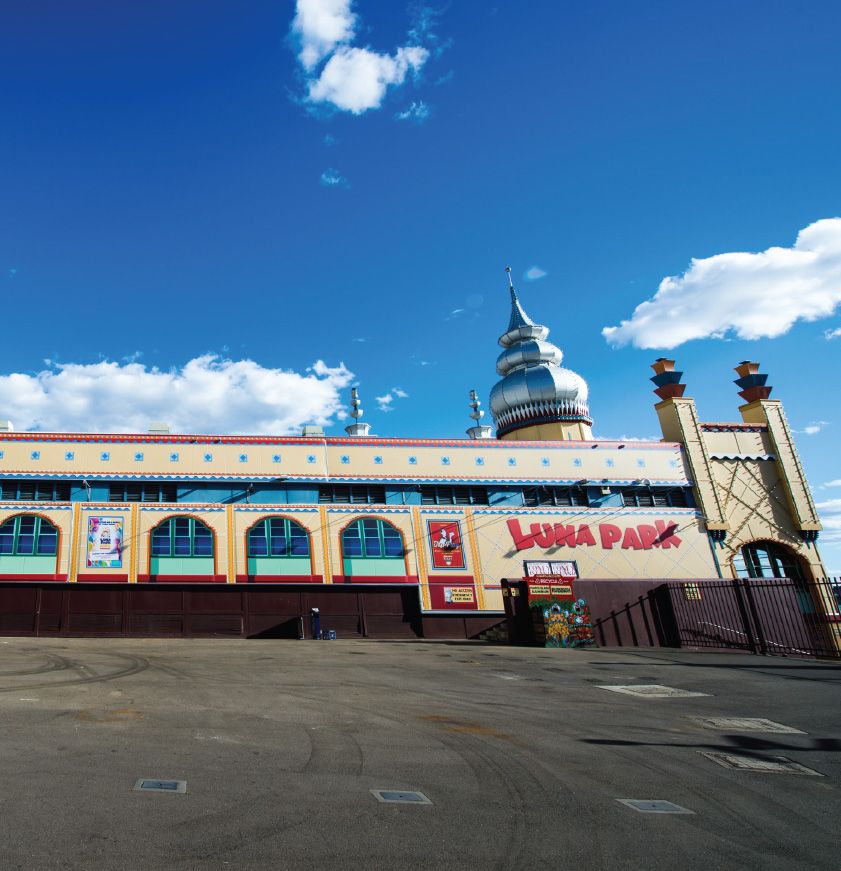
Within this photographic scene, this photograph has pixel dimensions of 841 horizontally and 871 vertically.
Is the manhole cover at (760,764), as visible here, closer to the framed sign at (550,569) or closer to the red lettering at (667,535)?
the framed sign at (550,569)

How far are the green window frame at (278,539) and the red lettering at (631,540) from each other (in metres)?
18.1

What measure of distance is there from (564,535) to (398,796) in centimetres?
3031

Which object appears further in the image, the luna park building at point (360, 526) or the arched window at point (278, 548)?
the arched window at point (278, 548)

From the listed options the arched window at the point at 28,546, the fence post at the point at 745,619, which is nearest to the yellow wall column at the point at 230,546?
A: the arched window at the point at 28,546

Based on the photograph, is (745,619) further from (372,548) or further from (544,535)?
(372,548)

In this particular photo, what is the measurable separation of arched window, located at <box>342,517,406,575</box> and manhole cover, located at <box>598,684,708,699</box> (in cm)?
1968

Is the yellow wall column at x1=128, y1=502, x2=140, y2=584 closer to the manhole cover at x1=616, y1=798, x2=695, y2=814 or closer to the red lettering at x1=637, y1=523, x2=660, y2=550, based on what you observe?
the red lettering at x1=637, y1=523, x2=660, y2=550

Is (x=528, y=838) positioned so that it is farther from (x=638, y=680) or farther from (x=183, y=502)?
(x=183, y=502)

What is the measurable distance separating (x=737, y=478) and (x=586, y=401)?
39.3 ft

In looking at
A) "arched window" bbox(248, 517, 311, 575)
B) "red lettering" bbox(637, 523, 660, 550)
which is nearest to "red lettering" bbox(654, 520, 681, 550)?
"red lettering" bbox(637, 523, 660, 550)

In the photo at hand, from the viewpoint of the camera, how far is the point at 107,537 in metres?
30.7

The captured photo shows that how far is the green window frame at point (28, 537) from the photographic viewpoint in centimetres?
3011

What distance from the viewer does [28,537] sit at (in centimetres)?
3028

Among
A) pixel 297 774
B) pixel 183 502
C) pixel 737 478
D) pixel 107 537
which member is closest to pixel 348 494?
pixel 183 502
